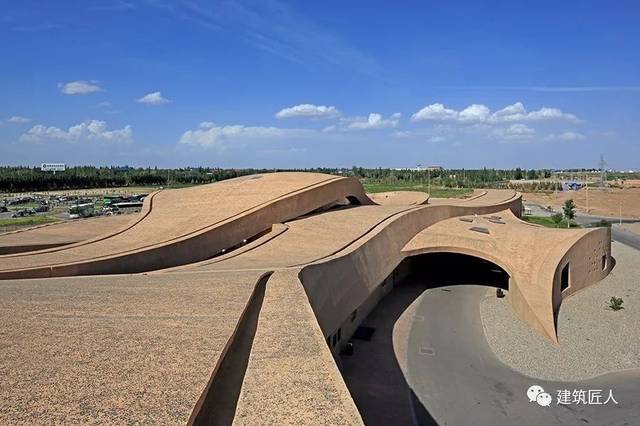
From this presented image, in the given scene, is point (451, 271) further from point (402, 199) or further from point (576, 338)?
point (402, 199)

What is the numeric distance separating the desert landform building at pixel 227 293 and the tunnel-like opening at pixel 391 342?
0.51 m

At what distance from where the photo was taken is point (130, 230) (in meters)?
19.4

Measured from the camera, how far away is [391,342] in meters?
15.7

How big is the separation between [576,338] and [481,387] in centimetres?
553

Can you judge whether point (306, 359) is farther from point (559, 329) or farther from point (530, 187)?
point (530, 187)

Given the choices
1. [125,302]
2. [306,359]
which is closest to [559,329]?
[306,359]

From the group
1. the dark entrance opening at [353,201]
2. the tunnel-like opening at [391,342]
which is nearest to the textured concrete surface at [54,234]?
the tunnel-like opening at [391,342]

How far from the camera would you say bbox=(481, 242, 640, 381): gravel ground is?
45.9 ft

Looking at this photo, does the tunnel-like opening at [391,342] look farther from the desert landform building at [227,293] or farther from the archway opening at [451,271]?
the desert landform building at [227,293]

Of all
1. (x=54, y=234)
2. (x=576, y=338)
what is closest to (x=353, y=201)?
(x=576, y=338)

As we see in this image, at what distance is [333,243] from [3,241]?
1317 cm

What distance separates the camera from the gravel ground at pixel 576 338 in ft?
45.9

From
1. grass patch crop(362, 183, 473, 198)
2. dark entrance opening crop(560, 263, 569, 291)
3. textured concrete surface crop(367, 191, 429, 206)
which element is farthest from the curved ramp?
grass patch crop(362, 183, 473, 198)
